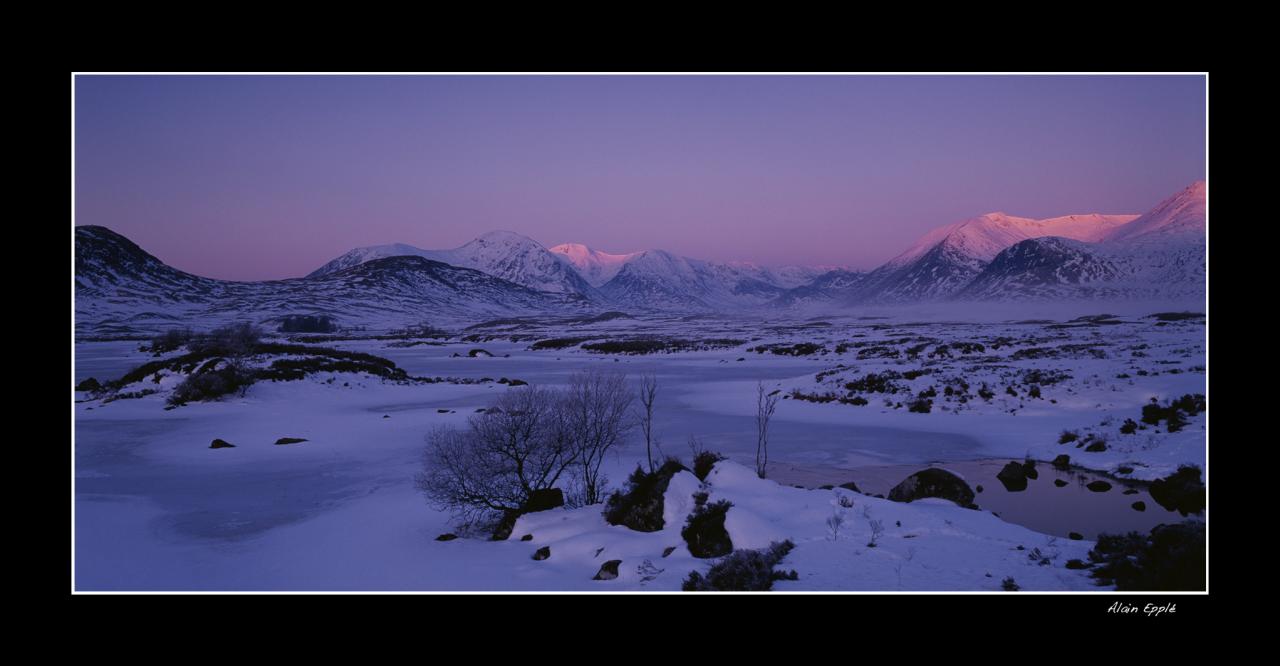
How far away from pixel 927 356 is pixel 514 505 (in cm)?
4224

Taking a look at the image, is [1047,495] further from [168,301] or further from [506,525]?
[168,301]

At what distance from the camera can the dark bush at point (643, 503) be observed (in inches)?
463

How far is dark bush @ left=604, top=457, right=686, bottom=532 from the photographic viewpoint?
11766 mm

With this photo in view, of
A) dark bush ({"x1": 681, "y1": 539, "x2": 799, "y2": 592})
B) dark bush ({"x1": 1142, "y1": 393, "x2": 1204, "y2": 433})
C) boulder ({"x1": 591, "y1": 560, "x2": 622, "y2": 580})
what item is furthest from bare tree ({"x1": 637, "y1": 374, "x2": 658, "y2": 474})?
dark bush ({"x1": 1142, "y1": 393, "x2": 1204, "y2": 433})

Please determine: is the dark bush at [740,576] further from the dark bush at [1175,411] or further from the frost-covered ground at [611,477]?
the dark bush at [1175,411]

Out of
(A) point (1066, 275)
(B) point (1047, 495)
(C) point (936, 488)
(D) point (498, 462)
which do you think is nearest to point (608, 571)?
(D) point (498, 462)

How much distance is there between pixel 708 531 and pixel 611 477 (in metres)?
6.82

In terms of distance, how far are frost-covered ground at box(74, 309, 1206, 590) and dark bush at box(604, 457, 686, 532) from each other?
0.97 ft

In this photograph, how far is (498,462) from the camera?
14391 millimetres

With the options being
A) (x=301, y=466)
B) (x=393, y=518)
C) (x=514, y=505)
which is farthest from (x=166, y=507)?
(x=514, y=505)

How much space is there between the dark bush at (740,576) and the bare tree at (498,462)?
613 cm
